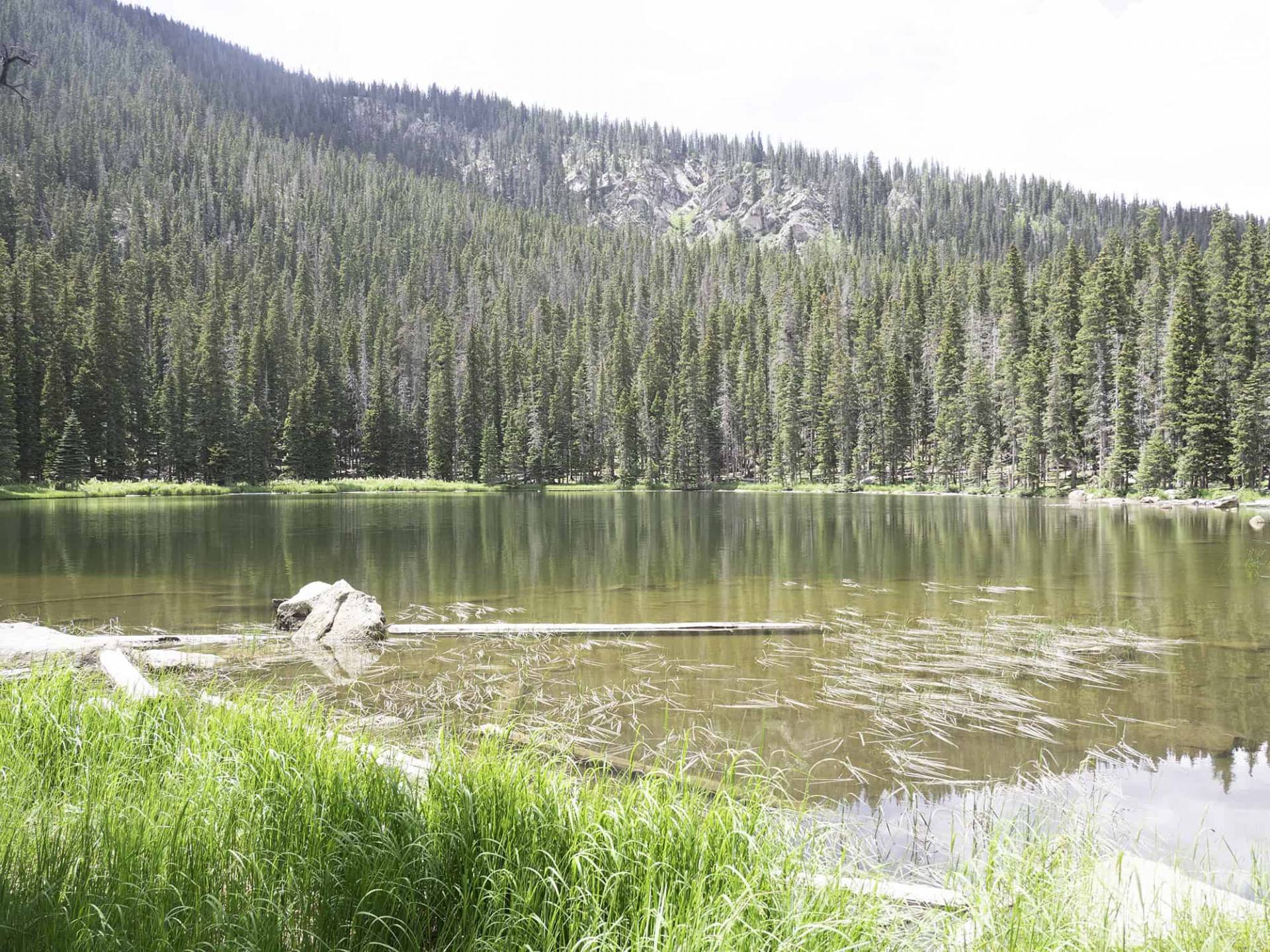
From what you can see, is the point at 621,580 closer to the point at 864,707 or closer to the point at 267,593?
the point at 267,593

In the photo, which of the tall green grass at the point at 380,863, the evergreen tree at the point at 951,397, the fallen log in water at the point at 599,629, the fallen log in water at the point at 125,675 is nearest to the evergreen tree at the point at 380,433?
the evergreen tree at the point at 951,397

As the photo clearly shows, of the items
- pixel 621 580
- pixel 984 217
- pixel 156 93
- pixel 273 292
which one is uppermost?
pixel 156 93

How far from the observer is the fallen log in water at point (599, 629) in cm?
1169

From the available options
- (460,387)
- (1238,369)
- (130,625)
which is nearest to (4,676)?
(130,625)

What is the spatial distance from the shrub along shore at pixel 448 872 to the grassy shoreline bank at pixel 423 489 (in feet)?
189

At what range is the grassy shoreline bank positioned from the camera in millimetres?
56062

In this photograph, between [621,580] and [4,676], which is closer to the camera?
[4,676]

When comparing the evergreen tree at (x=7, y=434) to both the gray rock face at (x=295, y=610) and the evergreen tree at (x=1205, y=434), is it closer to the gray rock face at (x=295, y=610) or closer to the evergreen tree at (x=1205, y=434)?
the gray rock face at (x=295, y=610)

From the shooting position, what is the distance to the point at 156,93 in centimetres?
17912

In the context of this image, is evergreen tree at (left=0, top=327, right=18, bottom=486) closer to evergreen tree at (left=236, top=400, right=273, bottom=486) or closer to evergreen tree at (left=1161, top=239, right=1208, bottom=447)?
evergreen tree at (left=236, top=400, right=273, bottom=486)

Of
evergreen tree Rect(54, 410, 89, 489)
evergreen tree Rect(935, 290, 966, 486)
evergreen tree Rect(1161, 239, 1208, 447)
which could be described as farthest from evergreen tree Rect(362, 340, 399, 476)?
evergreen tree Rect(1161, 239, 1208, 447)

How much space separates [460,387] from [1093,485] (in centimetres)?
7280

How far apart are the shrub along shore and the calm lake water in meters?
1.19

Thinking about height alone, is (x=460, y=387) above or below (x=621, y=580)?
above
